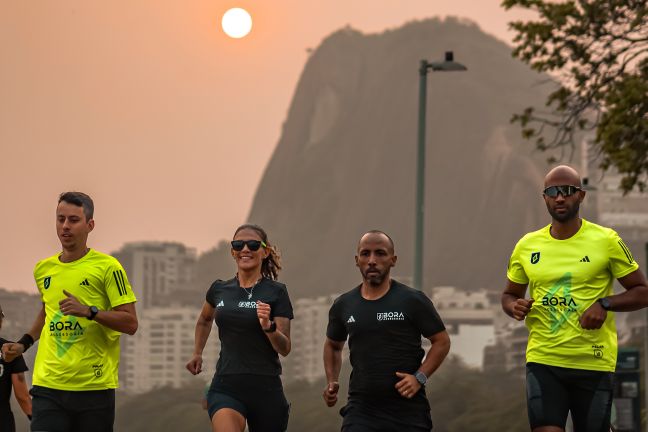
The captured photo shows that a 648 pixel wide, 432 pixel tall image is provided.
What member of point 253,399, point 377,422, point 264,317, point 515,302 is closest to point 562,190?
point 515,302

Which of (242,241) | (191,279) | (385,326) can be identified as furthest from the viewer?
(191,279)

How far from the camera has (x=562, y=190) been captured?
984cm

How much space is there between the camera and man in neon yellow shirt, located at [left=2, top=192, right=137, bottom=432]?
32.9 ft

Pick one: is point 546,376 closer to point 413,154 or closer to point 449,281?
point 449,281

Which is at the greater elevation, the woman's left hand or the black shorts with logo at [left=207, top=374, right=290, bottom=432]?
the woman's left hand

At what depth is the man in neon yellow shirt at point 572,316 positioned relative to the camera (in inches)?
385

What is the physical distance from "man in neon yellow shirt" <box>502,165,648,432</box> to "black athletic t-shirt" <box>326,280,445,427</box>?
61 cm

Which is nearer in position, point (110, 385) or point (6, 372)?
point (110, 385)

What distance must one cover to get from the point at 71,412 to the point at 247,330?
1.39 meters

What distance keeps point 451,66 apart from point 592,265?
57.9 ft

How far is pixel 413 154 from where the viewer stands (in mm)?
172625

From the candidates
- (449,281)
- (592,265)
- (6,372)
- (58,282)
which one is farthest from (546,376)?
(449,281)

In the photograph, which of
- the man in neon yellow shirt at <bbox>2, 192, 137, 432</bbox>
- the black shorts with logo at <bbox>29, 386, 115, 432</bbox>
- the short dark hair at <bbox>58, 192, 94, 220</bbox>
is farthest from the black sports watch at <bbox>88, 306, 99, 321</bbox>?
the short dark hair at <bbox>58, 192, 94, 220</bbox>

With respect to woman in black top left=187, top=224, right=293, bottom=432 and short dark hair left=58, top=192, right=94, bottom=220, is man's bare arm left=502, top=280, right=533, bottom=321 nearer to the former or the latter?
woman in black top left=187, top=224, right=293, bottom=432
